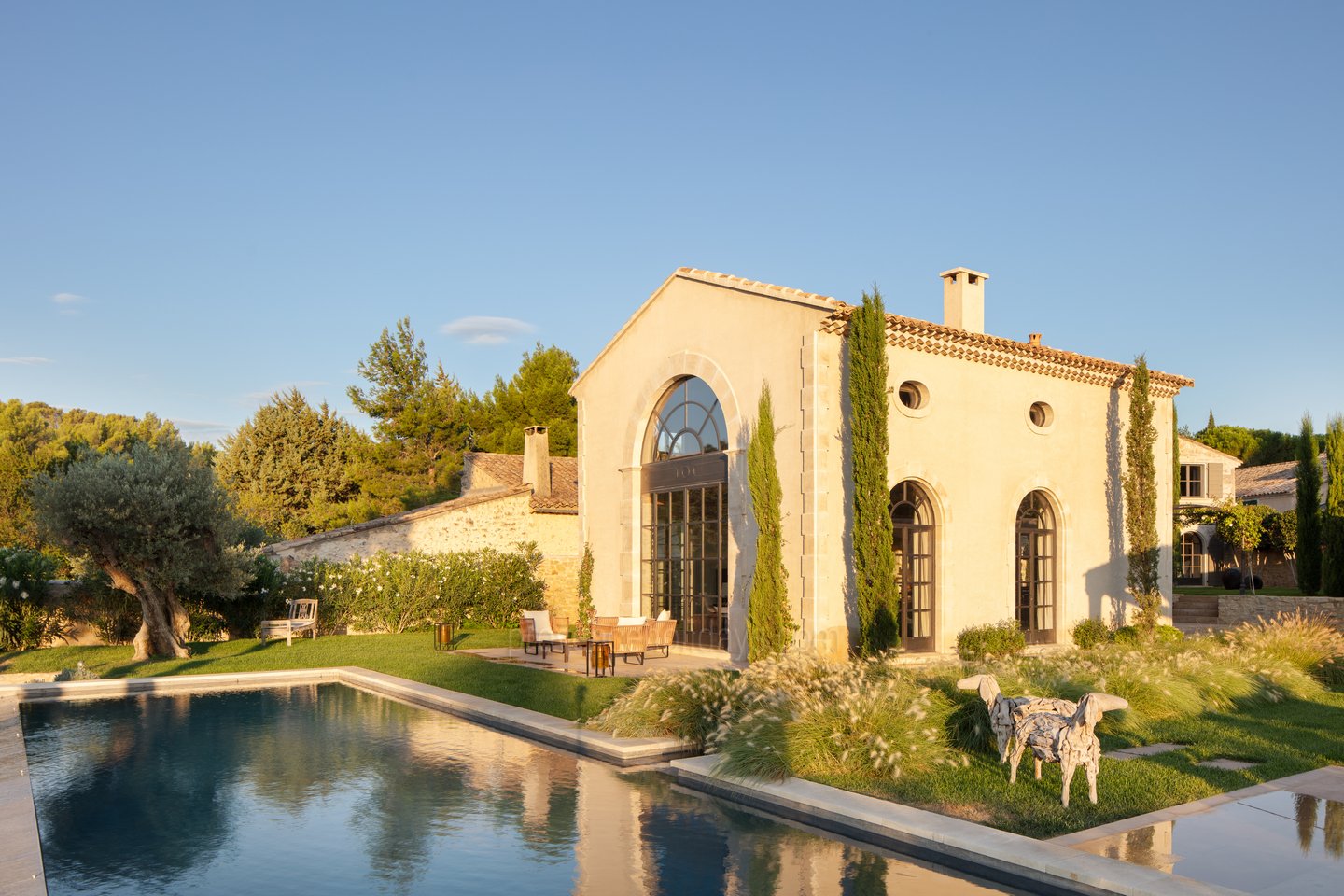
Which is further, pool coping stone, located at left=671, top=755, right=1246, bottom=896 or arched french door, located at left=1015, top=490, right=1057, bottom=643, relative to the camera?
arched french door, located at left=1015, top=490, right=1057, bottom=643

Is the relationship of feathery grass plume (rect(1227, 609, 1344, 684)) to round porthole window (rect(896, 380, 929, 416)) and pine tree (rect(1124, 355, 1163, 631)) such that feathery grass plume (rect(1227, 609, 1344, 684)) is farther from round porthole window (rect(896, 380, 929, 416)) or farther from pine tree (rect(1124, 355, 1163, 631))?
round porthole window (rect(896, 380, 929, 416))

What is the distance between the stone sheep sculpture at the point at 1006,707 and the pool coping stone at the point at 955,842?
1193 millimetres

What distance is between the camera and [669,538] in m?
19.8

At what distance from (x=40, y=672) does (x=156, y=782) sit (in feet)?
31.1

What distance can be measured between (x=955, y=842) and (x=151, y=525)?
1606cm

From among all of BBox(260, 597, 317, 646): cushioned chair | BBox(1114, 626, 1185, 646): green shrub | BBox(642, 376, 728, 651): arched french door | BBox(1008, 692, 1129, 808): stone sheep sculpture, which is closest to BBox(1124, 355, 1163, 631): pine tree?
BBox(1114, 626, 1185, 646): green shrub

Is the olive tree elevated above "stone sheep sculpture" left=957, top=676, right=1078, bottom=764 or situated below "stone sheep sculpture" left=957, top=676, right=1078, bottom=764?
above

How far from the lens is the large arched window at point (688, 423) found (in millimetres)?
18750

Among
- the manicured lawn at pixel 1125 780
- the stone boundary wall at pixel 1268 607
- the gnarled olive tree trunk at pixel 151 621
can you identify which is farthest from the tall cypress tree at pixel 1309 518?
the gnarled olive tree trunk at pixel 151 621

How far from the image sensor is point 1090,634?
1967cm

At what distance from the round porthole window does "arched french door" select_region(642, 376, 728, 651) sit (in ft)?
10.5

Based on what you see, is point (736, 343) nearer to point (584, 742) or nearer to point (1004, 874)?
point (584, 742)

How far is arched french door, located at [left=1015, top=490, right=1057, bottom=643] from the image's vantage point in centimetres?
1936

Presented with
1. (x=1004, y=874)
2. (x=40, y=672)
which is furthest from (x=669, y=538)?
(x=1004, y=874)
